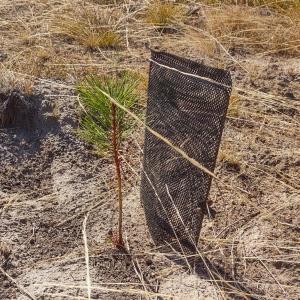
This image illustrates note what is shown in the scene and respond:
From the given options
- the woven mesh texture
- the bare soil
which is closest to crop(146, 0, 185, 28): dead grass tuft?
the bare soil

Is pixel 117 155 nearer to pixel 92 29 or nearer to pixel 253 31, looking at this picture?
pixel 92 29

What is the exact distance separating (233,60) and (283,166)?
2.80 ft

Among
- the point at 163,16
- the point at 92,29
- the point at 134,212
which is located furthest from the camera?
the point at 163,16

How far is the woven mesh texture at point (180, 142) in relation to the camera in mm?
1911

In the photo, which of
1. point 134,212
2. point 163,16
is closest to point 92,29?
point 163,16

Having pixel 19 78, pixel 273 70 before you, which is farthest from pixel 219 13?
pixel 19 78

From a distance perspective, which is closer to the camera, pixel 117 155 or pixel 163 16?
pixel 117 155

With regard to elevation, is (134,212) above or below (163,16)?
below

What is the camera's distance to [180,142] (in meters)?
2.05

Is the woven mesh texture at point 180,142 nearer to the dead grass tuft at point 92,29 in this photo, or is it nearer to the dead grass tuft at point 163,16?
the dead grass tuft at point 92,29

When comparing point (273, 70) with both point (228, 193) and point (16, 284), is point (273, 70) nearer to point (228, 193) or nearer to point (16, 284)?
point (228, 193)

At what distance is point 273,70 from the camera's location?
10.6 feet

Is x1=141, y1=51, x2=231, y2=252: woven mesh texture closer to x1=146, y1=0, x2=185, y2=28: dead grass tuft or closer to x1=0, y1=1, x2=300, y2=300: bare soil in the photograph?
x1=0, y1=1, x2=300, y2=300: bare soil

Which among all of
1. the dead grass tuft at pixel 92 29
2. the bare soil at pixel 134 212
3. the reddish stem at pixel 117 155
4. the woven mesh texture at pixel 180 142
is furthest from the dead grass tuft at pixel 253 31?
the reddish stem at pixel 117 155
